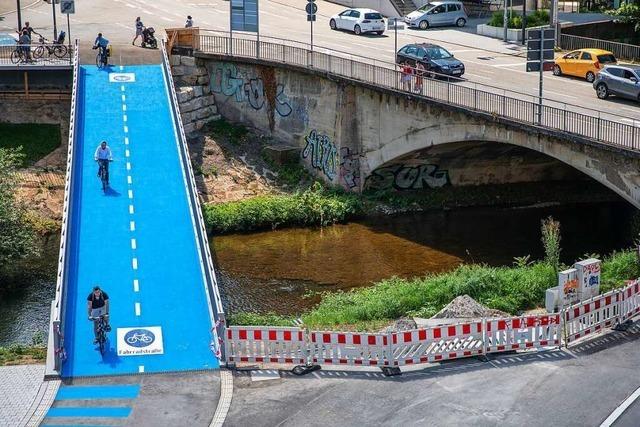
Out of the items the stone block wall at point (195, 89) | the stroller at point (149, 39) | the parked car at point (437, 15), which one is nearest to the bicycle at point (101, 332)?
the stone block wall at point (195, 89)

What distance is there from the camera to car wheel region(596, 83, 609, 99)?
49.7 metres

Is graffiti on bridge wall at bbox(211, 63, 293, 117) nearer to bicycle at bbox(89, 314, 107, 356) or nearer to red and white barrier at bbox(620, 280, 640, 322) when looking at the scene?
red and white barrier at bbox(620, 280, 640, 322)

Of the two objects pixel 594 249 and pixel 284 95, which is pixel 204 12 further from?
pixel 594 249

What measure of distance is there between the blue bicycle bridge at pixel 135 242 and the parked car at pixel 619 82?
16796 millimetres

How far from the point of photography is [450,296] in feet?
120

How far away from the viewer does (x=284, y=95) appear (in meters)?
56.7

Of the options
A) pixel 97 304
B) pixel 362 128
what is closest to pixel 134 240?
pixel 97 304

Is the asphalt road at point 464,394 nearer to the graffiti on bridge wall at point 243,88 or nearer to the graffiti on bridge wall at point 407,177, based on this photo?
the graffiti on bridge wall at point 407,177

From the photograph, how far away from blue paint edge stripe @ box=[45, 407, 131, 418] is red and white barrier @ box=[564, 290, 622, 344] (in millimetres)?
11094

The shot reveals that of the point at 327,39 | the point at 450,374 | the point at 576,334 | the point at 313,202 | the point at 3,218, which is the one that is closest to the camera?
the point at 450,374

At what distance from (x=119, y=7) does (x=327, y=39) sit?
1469 cm

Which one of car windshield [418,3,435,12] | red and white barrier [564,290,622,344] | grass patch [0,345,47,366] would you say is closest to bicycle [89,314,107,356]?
grass patch [0,345,47,366]

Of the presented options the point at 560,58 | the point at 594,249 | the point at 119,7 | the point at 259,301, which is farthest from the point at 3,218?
the point at 119,7

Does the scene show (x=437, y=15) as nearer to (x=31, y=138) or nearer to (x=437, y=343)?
(x=31, y=138)
